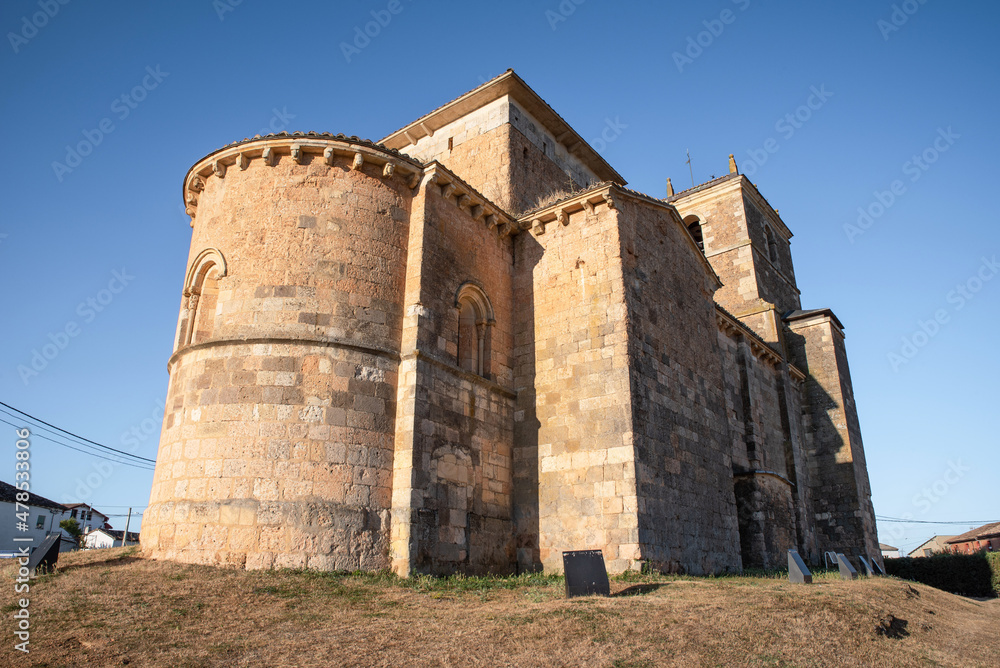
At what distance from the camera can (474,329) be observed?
12.7 metres

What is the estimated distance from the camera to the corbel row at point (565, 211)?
42.1 feet

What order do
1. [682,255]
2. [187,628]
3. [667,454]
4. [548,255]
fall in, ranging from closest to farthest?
[187,628]
[667,454]
[548,255]
[682,255]

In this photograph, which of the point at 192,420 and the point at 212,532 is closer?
the point at 212,532

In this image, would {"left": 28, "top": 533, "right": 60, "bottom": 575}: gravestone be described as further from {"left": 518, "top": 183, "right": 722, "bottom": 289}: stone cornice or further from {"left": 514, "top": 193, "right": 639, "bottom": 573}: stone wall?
{"left": 518, "top": 183, "right": 722, "bottom": 289}: stone cornice

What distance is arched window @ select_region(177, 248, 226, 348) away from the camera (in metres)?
11.2

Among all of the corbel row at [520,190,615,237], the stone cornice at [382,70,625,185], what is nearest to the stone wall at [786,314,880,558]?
the stone cornice at [382,70,625,185]

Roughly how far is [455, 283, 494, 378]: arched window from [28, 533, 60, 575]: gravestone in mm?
6523

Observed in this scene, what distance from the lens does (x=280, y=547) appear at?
902 centimetres

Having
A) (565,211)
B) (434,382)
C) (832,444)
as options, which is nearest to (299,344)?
(434,382)

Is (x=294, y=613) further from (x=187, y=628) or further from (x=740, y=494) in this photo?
(x=740, y=494)

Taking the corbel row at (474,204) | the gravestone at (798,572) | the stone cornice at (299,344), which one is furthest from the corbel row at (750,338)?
the stone cornice at (299,344)

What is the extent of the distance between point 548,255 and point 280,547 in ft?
24.5

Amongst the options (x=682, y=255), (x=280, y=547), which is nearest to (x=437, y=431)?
(x=280, y=547)

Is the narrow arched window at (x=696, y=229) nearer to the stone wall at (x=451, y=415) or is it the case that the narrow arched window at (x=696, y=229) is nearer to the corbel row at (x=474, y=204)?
the corbel row at (x=474, y=204)
